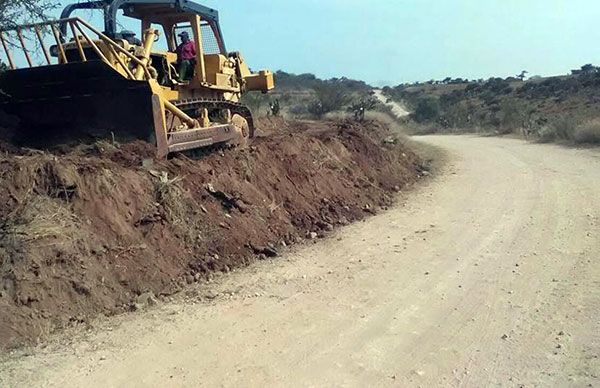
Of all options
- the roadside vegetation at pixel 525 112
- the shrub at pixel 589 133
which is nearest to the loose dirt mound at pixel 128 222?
the shrub at pixel 589 133

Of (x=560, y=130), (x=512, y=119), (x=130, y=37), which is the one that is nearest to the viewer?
(x=130, y=37)

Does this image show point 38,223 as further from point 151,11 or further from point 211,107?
point 151,11

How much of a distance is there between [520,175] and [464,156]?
522cm

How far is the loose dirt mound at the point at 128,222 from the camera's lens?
5.94 metres

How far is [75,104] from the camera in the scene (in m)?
9.05

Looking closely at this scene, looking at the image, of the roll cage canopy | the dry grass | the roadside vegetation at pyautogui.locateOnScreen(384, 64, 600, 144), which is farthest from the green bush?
the dry grass

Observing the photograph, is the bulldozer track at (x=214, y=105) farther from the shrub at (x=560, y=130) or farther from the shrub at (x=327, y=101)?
the shrub at (x=327, y=101)

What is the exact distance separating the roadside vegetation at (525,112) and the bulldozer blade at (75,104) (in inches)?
705

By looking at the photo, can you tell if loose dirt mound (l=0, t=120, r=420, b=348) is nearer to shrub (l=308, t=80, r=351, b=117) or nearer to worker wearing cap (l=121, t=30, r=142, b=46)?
worker wearing cap (l=121, t=30, r=142, b=46)

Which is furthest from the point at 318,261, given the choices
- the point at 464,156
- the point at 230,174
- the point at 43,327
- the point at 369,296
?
the point at 464,156

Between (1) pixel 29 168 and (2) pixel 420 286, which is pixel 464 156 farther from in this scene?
(1) pixel 29 168

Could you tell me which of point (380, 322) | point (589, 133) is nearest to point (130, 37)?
point (380, 322)

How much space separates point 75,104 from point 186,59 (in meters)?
2.87

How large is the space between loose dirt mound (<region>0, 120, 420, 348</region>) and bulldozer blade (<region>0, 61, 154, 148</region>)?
44 cm
